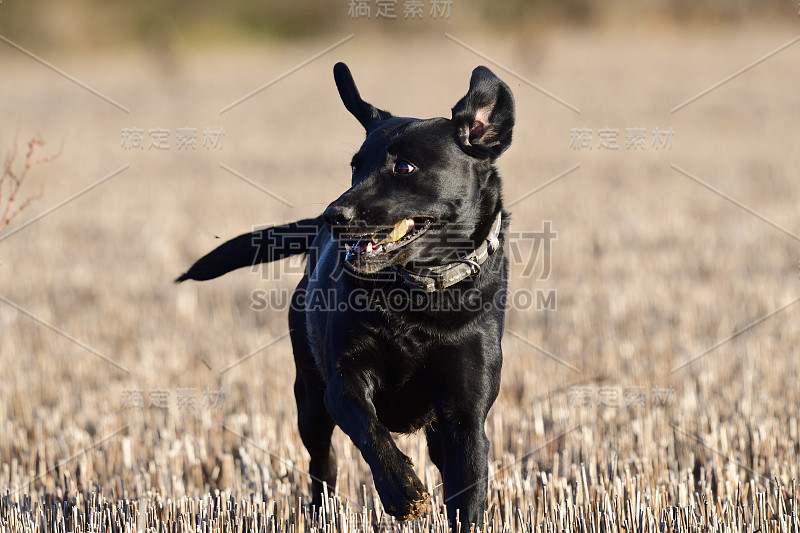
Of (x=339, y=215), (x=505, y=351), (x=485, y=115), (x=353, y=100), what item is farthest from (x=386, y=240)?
(x=505, y=351)

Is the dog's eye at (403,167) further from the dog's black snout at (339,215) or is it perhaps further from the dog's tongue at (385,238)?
the dog's black snout at (339,215)

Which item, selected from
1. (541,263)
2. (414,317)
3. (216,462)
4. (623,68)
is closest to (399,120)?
(414,317)

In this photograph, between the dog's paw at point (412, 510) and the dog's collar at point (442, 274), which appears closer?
the dog's paw at point (412, 510)

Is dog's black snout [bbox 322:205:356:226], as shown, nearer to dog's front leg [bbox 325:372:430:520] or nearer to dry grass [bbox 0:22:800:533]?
dog's front leg [bbox 325:372:430:520]

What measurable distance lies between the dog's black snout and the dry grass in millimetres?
1008

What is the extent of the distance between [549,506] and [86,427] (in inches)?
101

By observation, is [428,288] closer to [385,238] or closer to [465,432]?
[385,238]

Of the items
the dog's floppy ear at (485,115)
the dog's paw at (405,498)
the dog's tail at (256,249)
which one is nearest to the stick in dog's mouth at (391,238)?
the dog's floppy ear at (485,115)

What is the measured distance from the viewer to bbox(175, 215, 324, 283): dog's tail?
387 cm

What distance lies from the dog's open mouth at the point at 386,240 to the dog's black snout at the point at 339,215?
82 millimetres

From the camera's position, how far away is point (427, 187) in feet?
9.96

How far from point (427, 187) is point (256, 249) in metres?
1.09

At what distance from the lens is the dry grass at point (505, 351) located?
3547mm

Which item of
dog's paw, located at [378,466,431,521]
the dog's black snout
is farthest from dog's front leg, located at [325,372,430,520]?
the dog's black snout
